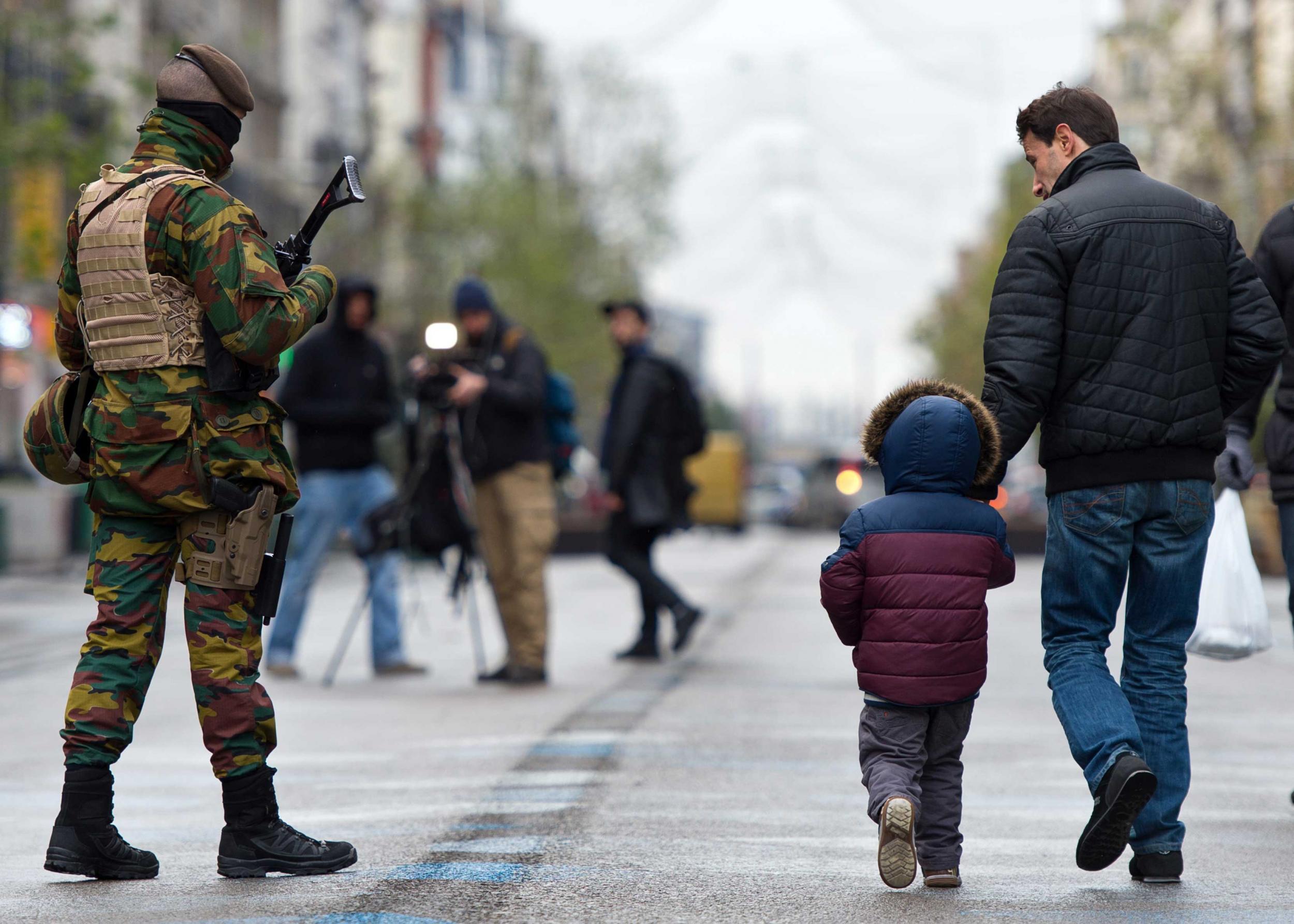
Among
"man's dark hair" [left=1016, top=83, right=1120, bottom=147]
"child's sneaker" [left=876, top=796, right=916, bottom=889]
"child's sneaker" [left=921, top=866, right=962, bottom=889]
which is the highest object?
"man's dark hair" [left=1016, top=83, right=1120, bottom=147]

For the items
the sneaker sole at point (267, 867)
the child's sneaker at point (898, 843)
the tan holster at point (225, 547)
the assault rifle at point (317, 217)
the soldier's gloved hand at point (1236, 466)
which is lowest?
the sneaker sole at point (267, 867)

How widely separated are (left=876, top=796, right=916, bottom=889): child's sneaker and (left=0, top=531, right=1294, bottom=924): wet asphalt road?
91mm

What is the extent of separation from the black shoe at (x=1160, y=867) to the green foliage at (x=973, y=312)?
5465 centimetres

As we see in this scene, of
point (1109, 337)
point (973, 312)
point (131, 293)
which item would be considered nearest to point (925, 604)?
point (1109, 337)

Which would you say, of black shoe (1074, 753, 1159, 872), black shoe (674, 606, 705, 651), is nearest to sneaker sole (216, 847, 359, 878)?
black shoe (1074, 753, 1159, 872)

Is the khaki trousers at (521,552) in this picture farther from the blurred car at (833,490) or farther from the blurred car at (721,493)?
the blurred car at (721,493)

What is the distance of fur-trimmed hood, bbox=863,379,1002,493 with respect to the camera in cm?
480

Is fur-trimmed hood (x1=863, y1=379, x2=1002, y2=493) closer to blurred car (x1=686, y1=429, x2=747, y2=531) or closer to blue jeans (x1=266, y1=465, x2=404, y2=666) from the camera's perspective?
blue jeans (x1=266, y1=465, x2=404, y2=666)

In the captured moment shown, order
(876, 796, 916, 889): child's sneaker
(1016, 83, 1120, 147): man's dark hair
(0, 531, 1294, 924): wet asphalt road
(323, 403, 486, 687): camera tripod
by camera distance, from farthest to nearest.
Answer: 1. (323, 403, 486, 687): camera tripod
2. (1016, 83, 1120, 147): man's dark hair
3. (0, 531, 1294, 924): wet asphalt road
4. (876, 796, 916, 889): child's sneaker

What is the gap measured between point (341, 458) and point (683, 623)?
2068 millimetres

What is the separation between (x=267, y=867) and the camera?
4762 mm

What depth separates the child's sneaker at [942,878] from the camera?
15.5ft

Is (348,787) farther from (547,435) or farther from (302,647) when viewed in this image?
(302,647)

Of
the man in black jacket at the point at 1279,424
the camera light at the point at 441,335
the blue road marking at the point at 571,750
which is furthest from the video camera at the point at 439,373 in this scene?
the man in black jacket at the point at 1279,424
